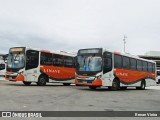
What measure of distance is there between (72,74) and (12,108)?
17795 millimetres

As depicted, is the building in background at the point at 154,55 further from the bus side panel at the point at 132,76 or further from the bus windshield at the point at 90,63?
the bus windshield at the point at 90,63

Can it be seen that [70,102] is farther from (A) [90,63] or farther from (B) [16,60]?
(B) [16,60]

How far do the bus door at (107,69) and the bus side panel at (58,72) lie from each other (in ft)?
20.0

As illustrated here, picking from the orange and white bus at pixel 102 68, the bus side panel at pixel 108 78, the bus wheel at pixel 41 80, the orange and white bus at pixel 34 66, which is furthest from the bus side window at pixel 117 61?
the bus wheel at pixel 41 80

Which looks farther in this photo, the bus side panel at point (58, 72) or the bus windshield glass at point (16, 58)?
the bus side panel at point (58, 72)

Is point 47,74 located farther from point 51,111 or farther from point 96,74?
point 51,111

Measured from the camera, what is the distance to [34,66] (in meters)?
23.0

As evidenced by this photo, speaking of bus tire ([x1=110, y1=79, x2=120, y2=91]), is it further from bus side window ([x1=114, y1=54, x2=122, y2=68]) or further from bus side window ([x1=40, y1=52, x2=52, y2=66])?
bus side window ([x1=40, y1=52, x2=52, y2=66])

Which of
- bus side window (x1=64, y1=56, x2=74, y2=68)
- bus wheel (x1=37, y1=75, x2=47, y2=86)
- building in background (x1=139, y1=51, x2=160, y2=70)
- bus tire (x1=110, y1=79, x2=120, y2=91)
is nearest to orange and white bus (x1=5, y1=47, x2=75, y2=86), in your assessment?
bus wheel (x1=37, y1=75, x2=47, y2=86)

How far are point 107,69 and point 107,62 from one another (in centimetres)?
49

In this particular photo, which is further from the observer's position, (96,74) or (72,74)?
(72,74)

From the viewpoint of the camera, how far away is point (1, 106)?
9977mm

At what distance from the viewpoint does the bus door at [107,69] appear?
777 inches

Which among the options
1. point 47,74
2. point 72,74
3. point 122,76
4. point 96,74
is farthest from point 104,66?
point 72,74
